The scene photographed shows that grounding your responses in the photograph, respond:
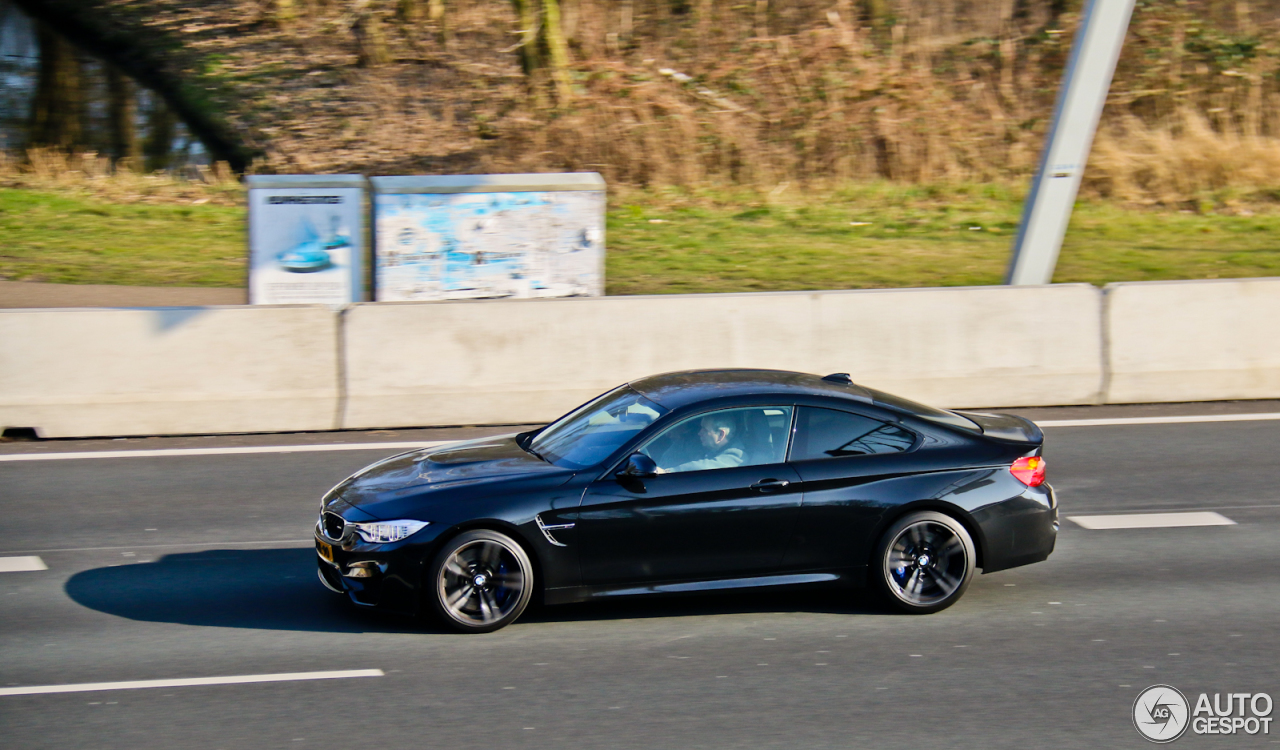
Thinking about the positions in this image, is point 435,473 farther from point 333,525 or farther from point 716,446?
point 716,446

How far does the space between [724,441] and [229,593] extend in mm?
2909

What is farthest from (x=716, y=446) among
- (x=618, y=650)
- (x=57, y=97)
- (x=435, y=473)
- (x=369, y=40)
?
(x=57, y=97)

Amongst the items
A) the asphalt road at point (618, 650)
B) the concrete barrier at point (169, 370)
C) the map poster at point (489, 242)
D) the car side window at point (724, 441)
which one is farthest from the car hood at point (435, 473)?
the map poster at point (489, 242)

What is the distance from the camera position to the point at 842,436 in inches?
274

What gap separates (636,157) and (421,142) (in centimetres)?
362

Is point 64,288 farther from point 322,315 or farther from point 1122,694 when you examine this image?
point 1122,694

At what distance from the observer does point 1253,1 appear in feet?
79.0

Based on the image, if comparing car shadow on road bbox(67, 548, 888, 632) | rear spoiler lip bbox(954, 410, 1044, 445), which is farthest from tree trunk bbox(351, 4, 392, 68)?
rear spoiler lip bbox(954, 410, 1044, 445)

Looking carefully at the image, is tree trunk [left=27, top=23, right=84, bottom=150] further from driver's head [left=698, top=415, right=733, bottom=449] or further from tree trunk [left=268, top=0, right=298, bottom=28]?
driver's head [left=698, top=415, right=733, bottom=449]

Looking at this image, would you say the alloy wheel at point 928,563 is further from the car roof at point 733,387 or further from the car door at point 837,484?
the car roof at point 733,387

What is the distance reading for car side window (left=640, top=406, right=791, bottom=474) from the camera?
675 cm

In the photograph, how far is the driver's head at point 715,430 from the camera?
Answer: 22.3ft

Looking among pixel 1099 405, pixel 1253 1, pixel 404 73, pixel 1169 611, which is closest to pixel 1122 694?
pixel 1169 611

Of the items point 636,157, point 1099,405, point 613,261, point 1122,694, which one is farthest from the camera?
point 636,157
